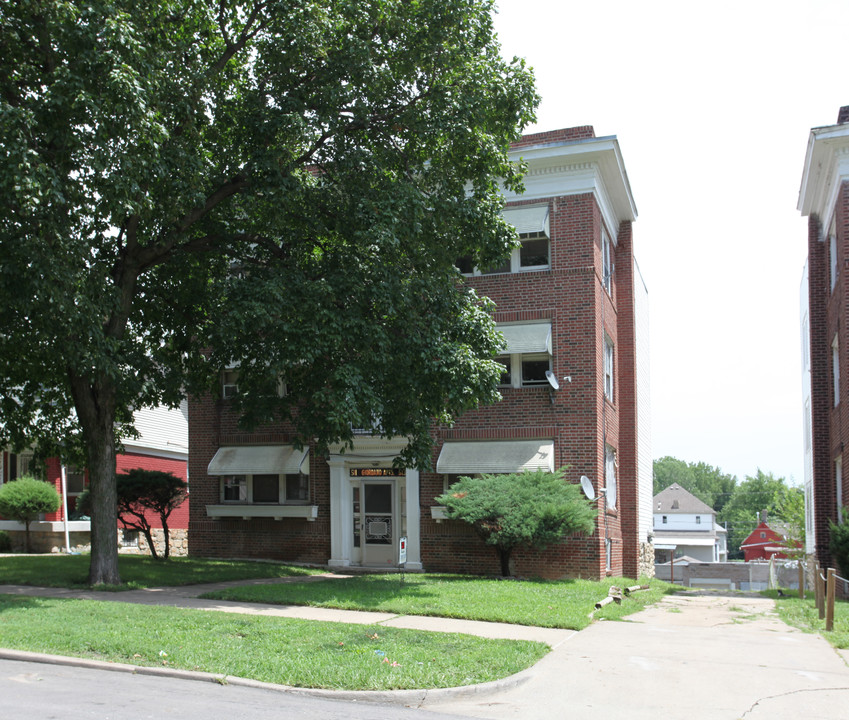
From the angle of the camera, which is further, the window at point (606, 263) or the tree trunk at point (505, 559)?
the window at point (606, 263)

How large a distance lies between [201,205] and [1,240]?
3709 mm

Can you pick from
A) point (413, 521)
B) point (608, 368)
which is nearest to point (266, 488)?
point (413, 521)

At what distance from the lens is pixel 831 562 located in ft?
79.0

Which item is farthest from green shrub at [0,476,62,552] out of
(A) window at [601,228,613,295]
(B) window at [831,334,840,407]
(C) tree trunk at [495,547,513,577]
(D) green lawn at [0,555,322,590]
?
(B) window at [831,334,840,407]

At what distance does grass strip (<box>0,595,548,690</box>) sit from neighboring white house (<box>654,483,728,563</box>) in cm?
7218

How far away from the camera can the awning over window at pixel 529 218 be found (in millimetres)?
21469

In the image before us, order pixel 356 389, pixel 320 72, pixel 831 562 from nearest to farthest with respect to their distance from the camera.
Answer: pixel 356 389, pixel 320 72, pixel 831 562

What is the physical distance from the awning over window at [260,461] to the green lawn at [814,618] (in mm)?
12084

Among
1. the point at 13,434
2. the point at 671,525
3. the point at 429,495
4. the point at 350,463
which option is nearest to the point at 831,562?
the point at 429,495

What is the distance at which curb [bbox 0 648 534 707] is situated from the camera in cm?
756

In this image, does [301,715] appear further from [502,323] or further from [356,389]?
[502,323]

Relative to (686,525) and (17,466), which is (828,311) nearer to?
(17,466)

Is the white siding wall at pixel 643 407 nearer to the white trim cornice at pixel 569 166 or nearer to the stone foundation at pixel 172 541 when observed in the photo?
the white trim cornice at pixel 569 166

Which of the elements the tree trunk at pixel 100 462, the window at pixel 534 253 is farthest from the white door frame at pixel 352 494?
the tree trunk at pixel 100 462
